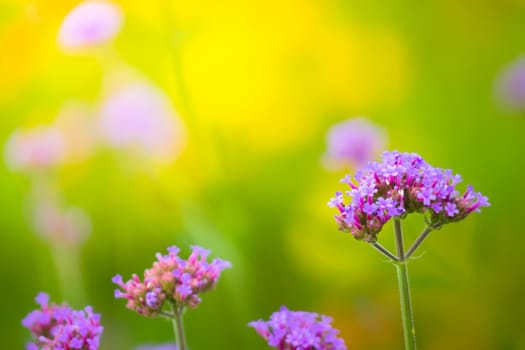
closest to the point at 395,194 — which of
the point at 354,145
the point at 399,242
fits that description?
the point at 399,242

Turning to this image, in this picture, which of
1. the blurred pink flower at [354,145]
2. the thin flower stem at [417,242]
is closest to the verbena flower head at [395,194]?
the thin flower stem at [417,242]

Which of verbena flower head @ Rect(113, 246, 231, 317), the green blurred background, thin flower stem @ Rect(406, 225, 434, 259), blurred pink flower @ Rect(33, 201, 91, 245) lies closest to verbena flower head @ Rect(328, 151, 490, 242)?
thin flower stem @ Rect(406, 225, 434, 259)

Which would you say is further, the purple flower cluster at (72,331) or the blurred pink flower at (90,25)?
the blurred pink flower at (90,25)

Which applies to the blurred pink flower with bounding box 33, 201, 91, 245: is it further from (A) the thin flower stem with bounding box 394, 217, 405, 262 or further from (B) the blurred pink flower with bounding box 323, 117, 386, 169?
(A) the thin flower stem with bounding box 394, 217, 405, 262

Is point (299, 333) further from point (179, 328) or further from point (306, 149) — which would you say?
point (306, 149)

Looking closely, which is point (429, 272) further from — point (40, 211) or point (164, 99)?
point (40, 211)

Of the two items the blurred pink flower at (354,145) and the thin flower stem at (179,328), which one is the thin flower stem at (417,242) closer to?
the thin flower stem at (179,328)

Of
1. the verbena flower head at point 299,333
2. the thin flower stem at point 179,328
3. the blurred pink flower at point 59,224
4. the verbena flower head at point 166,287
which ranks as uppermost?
the blurred pink flower at point 59,224

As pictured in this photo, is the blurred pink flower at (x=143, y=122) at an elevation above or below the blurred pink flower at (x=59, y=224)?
above
